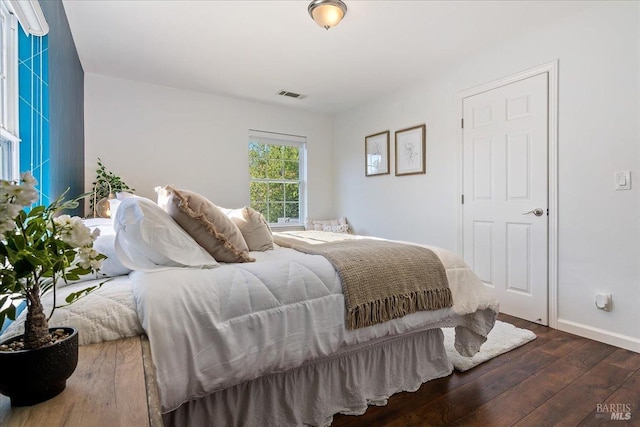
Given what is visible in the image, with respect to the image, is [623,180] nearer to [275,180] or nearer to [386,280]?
→ [386,280]

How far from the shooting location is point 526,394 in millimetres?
1715

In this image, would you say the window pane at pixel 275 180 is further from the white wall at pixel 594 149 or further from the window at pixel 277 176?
the white wall at pixel 594 149

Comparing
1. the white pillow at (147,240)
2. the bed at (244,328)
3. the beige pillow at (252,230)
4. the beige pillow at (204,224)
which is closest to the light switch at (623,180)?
the bed at (244,328)

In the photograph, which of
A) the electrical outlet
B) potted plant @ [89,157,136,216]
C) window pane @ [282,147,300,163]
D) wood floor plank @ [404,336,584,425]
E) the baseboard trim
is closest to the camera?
wood floor plank @ [404,336,584,425]

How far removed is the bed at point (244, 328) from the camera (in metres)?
1.07

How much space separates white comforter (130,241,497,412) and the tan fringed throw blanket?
0.06 m

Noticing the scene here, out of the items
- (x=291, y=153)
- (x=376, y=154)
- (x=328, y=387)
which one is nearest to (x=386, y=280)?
(x=328, y=387)

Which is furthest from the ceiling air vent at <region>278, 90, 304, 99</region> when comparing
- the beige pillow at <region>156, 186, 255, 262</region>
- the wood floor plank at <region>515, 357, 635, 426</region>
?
the wood floor plank at <region>515, 357, 635, 426</region>

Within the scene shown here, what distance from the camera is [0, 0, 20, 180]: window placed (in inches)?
58.0

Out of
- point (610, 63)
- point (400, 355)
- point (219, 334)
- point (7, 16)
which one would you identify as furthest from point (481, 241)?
point (7, 16)

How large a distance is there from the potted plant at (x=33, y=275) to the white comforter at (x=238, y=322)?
1.18 ft

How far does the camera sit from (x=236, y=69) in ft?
11.3

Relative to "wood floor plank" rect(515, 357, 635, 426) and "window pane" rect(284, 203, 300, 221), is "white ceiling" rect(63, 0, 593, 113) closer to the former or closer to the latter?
"window pane" rect(284, 203, 300, 221)

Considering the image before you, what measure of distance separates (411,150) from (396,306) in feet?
9.04
